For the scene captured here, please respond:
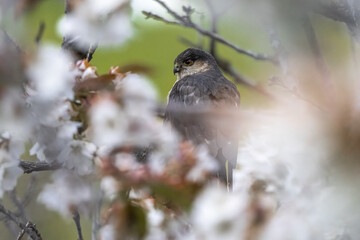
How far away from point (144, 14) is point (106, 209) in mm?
1270

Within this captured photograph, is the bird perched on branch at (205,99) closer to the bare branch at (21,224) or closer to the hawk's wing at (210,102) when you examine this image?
the hawk's wing at (210,102)

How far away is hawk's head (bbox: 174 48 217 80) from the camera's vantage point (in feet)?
10.3

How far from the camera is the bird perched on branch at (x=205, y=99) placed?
2.06 metres

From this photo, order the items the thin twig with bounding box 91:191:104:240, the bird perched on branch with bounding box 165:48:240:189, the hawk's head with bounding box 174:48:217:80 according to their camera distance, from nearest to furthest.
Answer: the thin twig with bounding box 91:191:104:240 < the bird perched on branch with bounding box 165:48:240:189 < the hawk's head with bounding box 174:48:217:80

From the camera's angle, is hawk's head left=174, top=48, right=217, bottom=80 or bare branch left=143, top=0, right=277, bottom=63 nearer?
bare branch left=143, top=0, right=277, bottom=63

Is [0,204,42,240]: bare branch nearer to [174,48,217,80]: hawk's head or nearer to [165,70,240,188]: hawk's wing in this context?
[165,70,240,188]: hawk's wing

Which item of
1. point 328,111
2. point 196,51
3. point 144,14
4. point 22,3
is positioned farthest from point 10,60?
point 196,51

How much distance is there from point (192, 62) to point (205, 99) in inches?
27.3

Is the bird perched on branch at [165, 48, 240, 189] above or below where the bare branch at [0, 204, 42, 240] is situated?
below

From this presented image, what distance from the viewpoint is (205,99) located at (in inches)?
98.6

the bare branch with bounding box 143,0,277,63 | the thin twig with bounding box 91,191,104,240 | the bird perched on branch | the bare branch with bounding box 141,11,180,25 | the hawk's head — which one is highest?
the thin twig with bounding box 91,191,104,240

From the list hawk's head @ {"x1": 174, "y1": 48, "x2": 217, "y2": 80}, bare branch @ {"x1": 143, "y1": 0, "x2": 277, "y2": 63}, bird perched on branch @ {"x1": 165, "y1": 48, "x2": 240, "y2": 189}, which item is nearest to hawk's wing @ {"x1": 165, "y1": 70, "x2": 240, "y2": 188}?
bird perched on branch @ {"x1": 165, "y1": 48, "x2": 240, "y2": 189}

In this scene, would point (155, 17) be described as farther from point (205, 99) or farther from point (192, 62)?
point (192, 62)

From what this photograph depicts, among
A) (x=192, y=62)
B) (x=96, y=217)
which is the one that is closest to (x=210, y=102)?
(x=192, y=62)
